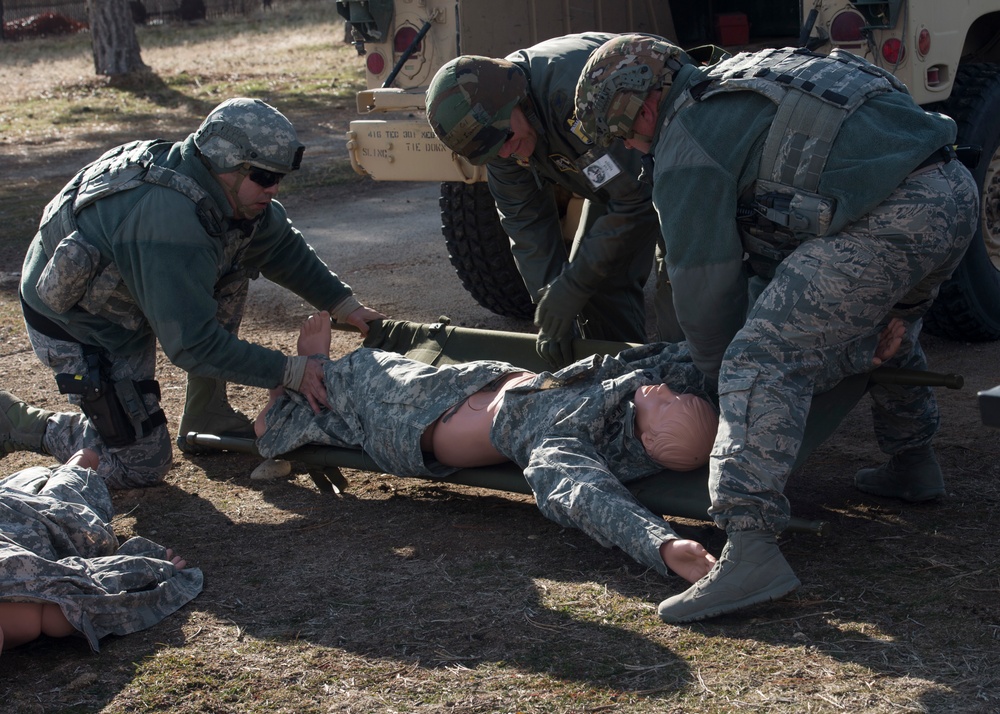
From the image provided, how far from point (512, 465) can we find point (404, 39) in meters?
2.79

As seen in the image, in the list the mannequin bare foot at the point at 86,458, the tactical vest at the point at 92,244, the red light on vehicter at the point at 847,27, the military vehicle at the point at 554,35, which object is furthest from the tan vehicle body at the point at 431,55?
the mannequin bare foot at the point at 86,458

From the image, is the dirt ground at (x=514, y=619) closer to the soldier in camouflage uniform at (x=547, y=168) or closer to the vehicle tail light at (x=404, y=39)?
the soldier in camouflage uniform at (x=547, y=168)

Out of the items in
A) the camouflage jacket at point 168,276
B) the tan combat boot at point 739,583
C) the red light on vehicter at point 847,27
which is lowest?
the tan combat boot at point 739,583

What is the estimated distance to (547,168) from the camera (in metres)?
4.50

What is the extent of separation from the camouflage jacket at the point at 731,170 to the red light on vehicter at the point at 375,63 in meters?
3.04

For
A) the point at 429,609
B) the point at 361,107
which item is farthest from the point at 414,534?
the point at 361,107

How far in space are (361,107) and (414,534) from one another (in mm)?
2688

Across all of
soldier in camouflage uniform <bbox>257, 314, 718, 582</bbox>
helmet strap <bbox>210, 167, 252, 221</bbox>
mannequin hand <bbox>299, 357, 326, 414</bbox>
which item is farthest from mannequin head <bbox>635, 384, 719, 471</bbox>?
helmet strap <bbox>210, 167, 252, 221</bbox>

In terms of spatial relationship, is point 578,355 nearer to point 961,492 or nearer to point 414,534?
point 414,534

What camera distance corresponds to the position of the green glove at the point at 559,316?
4344 mm

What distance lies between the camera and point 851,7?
4.82 m

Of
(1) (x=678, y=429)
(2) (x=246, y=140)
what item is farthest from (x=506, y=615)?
(2) (x=246, y=140)

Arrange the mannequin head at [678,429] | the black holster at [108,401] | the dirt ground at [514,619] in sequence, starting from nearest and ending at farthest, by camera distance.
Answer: the dirt ground at [514,619], the mannequin head at [678,429], the black holster at [108,401]

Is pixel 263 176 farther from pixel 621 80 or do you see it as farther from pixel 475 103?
pixel 621 80
